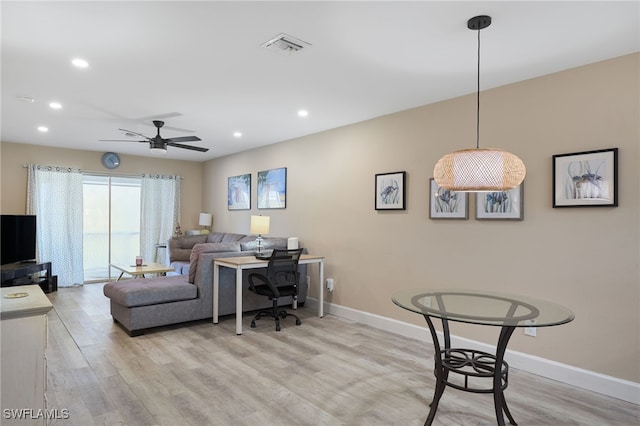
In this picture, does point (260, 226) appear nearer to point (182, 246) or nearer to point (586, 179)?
point (182, 246)

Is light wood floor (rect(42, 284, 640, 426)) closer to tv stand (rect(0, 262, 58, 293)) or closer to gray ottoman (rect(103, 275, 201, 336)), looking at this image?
gray ottoman (rect(103, 275, 201, 336))

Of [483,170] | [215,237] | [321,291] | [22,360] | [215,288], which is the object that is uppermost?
[483,170]

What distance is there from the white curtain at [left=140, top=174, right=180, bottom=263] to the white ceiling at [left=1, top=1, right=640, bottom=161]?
10.1 feet

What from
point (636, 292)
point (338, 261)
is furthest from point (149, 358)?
point (636, 292)

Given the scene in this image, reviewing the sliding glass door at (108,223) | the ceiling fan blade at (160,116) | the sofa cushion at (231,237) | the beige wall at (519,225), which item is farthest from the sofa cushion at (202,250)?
the sliding glass door at (108,223)

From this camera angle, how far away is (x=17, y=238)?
5.39 meters

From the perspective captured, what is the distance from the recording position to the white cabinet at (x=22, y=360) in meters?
1.58

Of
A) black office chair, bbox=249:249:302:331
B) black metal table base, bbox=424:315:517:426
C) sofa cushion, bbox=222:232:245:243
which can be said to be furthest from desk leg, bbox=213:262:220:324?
black metal table base, bbox=424:315:517:426

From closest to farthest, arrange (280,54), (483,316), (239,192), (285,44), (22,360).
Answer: (22,360)
(483,316)
(285,44)
(280,54)
(239,192)

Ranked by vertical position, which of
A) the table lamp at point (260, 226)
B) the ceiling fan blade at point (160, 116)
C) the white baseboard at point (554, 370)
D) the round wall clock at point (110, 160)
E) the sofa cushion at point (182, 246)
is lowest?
the white baseboard at point (554, 370)

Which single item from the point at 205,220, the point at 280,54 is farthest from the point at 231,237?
the point at 280,54

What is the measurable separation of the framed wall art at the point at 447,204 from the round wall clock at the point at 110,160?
5918 millimetres

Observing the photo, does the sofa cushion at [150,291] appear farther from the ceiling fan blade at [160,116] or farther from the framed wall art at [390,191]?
the framed wall art at [390,191]

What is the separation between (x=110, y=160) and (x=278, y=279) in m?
4.59
